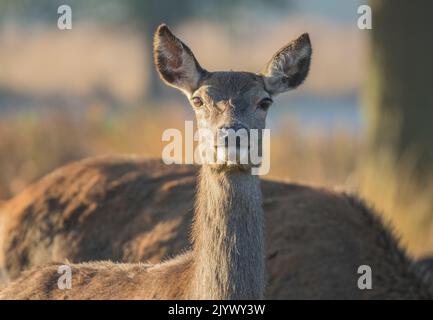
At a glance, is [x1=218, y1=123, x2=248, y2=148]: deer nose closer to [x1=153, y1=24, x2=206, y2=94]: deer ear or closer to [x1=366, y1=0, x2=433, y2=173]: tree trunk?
[x1=153, y1=24, x2=206, y2=94]: deer ear

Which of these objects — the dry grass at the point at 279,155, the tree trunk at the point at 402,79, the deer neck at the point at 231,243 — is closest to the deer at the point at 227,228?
the deer neck at the point at 231,243

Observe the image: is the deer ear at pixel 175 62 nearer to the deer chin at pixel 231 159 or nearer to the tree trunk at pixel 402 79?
the deer chin at pixel 231 159

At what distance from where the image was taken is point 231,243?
699 centimetres

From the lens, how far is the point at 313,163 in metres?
16.7

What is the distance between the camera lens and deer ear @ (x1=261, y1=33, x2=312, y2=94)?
24.9ft

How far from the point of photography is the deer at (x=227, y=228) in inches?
276

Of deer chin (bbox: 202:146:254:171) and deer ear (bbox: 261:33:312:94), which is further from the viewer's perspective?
deer ear (bbox: 261:33:312:94)

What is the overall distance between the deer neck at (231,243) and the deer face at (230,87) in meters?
0.18

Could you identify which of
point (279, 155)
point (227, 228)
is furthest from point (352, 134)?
point (227, 228)

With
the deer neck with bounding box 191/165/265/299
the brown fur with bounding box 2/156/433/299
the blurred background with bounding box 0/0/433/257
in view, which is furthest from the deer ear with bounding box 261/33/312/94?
the blurred background with bounding box 0/0/433/257

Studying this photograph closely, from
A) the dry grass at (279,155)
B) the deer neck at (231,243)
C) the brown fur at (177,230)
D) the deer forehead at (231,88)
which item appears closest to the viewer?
the deer neck at (231,243)

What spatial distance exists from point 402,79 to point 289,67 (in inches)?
273

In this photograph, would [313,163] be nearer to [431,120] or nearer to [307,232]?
[431,120]

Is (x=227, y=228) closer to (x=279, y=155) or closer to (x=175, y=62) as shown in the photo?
(x=175, y=62)
